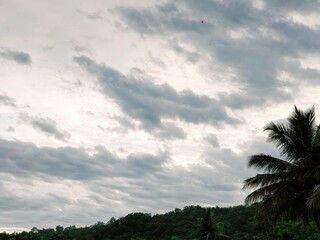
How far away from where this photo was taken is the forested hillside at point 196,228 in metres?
52.5

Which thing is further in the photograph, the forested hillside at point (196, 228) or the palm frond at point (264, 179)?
the forested hillside at point (196, 228)

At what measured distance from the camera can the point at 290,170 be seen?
80.8ft

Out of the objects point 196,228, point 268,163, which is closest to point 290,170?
point 268,163

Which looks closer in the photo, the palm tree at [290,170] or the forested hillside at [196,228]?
the palm tree at [290,170]

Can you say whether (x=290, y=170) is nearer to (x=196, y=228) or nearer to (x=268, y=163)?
(x=268, y=163)

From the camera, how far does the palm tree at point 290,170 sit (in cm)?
2441

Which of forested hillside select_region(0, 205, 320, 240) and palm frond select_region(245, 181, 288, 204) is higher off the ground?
forested hillside select_region(0, 205, 320, 240)

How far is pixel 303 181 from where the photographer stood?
23828 millimetres

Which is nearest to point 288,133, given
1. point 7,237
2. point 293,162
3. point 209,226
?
point 293,162

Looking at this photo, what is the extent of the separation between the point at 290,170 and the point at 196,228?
3370 cm

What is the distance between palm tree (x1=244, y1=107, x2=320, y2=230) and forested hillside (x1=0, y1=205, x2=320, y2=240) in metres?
1.71

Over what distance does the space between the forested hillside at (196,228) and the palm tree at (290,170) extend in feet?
5.60

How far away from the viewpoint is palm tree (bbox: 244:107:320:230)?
2441 cm

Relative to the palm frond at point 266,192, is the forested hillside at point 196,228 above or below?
above
